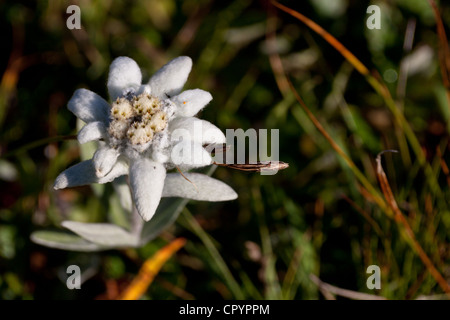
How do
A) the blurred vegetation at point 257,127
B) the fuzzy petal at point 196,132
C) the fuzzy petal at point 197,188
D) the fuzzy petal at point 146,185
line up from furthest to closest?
the blurred vegetation at point 257,127
the fuzzy petal at point 197,188
the fuzzy petal at point 196,132
the fuzzy petal at point 146,185

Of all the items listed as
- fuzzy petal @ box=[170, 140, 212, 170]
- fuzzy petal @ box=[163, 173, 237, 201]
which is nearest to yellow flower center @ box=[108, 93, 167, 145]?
fuzzy petal @ box=[170, 140, 212, 170]

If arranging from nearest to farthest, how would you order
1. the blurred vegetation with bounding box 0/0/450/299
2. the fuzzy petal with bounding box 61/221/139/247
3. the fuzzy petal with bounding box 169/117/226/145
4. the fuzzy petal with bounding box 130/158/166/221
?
the fuzzy petal with bounding box 130/158/166/221
the fuzzy petal with bounding box 169/117/226/145
the fuzzy petal with bounding box 61/221/139/247
the blurred vegetation with bounding box 0/0/450/299
